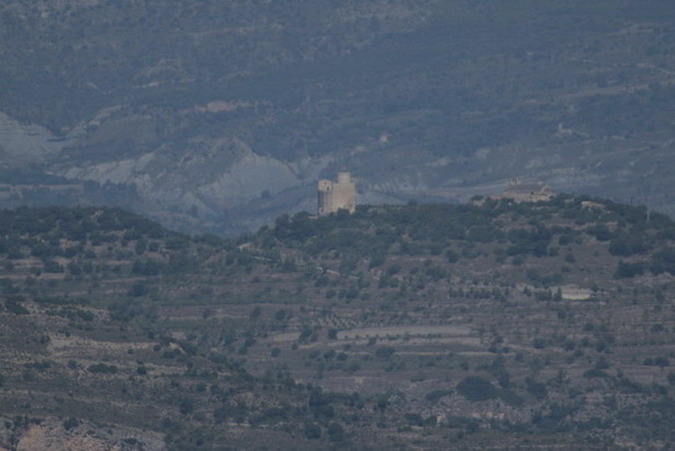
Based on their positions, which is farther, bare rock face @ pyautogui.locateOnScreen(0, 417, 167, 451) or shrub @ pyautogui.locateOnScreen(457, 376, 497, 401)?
shrub @ pyautogui.locateOnScreen(457, 376, 497, 401)

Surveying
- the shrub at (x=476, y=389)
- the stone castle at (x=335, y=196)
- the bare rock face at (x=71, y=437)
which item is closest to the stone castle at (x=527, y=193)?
the stone castle at (x=335, y=196)

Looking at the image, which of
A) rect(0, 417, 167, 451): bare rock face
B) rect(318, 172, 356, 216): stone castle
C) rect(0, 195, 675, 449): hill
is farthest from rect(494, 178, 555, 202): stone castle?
rect(0, 417, 167, 451): bare rock face

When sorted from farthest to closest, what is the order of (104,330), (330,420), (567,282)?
1. (567,282)
2. (104,330)
3. (330,420)

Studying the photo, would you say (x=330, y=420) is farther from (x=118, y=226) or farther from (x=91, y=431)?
(x=118, y=226)

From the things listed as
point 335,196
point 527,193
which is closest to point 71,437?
point 527,193

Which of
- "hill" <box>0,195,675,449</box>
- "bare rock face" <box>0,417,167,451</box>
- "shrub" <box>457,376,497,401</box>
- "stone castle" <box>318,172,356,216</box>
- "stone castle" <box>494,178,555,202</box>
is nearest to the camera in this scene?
"bare rock face" <box>0,417,167,451</box>

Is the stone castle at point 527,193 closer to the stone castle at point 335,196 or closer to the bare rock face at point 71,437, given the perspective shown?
the stone castle at point 335,196

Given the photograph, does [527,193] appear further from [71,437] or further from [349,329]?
[71,437]

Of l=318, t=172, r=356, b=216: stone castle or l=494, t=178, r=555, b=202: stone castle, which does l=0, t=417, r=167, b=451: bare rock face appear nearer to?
l=494, t=178, r=555, b=202: stone castle

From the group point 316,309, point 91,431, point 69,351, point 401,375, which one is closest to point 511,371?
point 401,375
